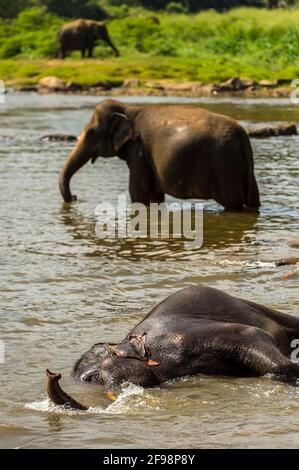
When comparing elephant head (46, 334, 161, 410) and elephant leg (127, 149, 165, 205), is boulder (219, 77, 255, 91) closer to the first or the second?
elephant leg (127, 149, 165, 205)

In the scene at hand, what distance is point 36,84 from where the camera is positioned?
131ft

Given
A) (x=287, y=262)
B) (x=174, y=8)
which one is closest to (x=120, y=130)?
(x=287, y=262)

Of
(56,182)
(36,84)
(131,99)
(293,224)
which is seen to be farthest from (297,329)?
(36,84)

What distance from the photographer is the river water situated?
17.7ft

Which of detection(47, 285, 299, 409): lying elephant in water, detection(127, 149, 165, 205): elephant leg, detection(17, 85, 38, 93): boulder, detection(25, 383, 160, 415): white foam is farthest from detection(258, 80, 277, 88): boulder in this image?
detection(25, 383, 160, 415): white foam

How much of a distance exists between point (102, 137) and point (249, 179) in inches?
77.0

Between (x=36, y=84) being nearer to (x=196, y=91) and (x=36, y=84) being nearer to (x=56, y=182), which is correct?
(x=196, y=91)

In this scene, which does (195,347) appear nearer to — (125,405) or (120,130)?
(125,405)

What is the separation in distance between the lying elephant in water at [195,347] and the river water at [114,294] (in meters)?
0.07

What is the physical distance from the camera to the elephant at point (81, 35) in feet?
142

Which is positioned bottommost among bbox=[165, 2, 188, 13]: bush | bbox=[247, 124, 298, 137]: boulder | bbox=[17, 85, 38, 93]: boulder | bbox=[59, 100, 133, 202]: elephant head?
bbox=[17, 85, 38, 93]: boulder

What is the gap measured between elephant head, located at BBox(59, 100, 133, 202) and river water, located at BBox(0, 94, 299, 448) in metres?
0.43

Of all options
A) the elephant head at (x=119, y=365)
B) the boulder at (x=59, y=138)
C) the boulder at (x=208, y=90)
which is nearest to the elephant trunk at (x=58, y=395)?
the elephant head at (x=119, y=365)

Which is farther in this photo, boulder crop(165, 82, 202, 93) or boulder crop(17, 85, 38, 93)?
boulder crop(17, 85, 38, 93)
